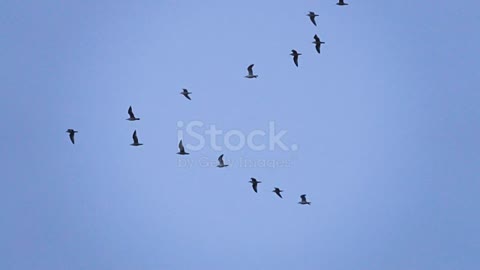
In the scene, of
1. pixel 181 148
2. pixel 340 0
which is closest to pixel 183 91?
pixel 181 148

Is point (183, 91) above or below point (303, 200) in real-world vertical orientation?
above

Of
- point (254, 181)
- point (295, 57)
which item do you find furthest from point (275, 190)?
point (295, 57)

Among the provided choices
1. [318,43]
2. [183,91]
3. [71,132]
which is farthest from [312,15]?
[71,132]

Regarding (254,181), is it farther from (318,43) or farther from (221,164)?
(318,43)

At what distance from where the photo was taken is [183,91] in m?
120

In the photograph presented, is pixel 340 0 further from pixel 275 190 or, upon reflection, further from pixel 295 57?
pixel 275 190

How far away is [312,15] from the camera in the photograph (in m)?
120

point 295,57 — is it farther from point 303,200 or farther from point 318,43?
point 303,200

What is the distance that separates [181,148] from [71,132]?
7878mm

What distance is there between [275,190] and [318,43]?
11332 millimetres

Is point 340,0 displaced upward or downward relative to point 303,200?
upward

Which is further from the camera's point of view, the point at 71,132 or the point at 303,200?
the point at 303,200

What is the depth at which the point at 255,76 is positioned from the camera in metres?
122

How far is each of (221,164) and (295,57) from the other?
30.0 ft
